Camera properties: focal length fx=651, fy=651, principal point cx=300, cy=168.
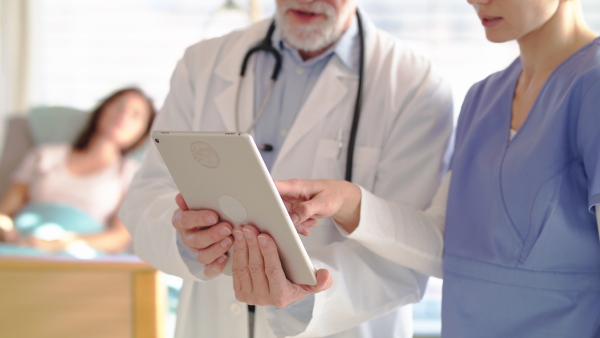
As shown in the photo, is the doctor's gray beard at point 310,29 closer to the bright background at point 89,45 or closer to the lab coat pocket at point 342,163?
the lab coat pocket at point 342,163

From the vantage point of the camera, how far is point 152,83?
3.88m

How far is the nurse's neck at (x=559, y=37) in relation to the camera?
1.12 metres

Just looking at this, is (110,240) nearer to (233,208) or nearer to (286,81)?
(286,81)

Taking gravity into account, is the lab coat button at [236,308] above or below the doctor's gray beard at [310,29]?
below

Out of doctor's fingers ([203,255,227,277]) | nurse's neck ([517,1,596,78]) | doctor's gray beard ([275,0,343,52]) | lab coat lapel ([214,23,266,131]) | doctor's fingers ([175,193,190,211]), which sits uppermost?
nurse's neck ([517,1,596,78])

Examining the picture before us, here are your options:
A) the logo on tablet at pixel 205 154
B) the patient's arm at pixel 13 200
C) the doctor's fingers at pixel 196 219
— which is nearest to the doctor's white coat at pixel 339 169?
the doctor's fingers at pixel 196 219

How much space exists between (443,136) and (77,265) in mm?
920

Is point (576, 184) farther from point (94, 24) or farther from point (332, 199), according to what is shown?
point (94, 24)

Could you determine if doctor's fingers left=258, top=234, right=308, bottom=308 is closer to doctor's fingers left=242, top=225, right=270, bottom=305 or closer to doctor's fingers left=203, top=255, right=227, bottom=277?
doctor's fingers left=242, top=225, right=270, bottom=305

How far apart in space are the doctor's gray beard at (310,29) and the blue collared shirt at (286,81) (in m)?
0.05

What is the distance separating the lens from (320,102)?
1483 millimetres

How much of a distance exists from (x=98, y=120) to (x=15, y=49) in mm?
1039

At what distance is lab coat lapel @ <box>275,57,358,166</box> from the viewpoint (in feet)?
4.78

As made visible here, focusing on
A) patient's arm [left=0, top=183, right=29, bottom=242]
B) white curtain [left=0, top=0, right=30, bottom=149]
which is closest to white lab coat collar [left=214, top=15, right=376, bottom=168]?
patient's arm [left=0, top=183, right=29, bottom=242]
